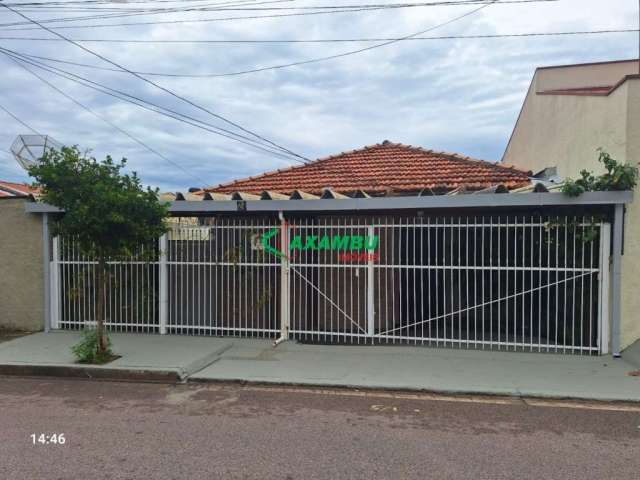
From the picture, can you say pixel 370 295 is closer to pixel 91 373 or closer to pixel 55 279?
pixel 91 373

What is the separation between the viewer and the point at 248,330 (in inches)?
335

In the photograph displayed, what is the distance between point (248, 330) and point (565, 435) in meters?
5.29

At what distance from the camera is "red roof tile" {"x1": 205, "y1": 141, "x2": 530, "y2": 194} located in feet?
33.9

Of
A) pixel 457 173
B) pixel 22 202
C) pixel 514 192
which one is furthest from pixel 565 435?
pixel 22 202

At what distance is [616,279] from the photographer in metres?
7.01

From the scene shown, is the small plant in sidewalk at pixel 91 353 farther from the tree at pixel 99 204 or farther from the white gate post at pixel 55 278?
the white gate post at pixel 55 278

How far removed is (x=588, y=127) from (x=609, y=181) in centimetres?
384

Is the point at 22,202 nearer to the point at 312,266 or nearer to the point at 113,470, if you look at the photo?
the point at 312,266

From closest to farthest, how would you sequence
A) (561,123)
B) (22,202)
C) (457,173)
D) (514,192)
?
(514,192)
(22,202)
(457,173)
(561,123)

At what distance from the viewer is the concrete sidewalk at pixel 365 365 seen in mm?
5891

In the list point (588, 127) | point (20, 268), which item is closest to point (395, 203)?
point (588, 127)

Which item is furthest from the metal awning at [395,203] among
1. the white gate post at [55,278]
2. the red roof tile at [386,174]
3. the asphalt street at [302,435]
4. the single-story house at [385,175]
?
the asphalt street at [302,435]
